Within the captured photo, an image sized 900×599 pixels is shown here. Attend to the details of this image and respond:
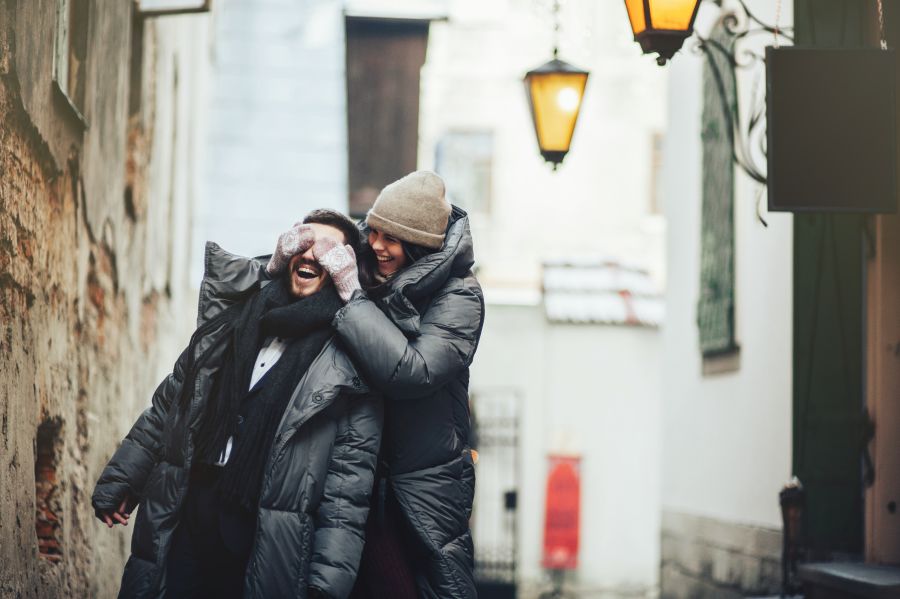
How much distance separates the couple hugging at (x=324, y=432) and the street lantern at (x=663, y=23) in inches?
67.0

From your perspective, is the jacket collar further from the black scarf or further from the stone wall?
the stone wall

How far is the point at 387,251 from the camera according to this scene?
421 centimetres

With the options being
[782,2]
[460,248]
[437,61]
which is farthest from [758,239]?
[437,61]

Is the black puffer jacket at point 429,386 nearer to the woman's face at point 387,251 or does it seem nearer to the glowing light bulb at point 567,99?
the woman's face at point 387,251

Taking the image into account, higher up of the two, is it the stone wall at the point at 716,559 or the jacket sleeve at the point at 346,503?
the jacket sleeve at the point at 346,503

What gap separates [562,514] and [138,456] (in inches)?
507

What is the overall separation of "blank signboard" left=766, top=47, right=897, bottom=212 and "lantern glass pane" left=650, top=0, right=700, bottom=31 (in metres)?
0.35

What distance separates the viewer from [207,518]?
4.09m

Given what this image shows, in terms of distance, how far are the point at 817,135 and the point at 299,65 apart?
928 cm

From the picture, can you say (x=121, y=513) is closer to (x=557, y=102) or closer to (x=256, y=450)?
(x=256, y=450)

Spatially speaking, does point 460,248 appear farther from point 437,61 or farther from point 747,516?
point 437,61

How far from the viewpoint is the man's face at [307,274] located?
4.15 metres

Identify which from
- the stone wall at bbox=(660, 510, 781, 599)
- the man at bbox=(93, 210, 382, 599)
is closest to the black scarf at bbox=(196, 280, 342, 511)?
the man at bbox=(93, 210, 382, 599)

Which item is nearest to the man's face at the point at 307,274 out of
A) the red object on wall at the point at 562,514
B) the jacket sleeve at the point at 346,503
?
the jacket sleeve at the point at 346,503
